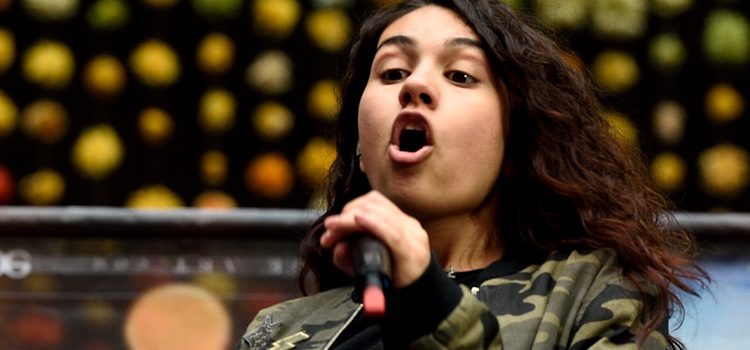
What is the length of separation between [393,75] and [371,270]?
0.67 meters

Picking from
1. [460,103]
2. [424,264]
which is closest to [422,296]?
[424,264]

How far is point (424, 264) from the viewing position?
215cm

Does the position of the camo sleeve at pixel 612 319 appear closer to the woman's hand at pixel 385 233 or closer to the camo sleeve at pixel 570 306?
the camo sleeve at pixel 570 306

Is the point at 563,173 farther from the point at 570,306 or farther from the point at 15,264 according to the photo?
the point at 15,264

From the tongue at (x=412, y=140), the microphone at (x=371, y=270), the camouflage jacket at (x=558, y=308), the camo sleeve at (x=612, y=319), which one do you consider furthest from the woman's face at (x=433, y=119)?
the microphone at (x=371, y=270)

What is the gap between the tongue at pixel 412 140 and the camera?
98.5 inches

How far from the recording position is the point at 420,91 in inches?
97.7

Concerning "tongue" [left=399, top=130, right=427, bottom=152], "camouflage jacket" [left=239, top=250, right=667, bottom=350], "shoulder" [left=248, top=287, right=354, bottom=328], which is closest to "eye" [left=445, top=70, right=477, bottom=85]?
"tongue" [left=399, top=130, right=427, bottom=152]

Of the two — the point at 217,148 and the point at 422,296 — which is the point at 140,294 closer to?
the point at 217,148

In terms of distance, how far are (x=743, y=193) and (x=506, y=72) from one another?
6.19 feet

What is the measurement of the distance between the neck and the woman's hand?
17.5 inches

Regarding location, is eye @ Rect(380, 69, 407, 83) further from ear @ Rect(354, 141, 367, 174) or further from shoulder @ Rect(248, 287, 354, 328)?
shoulder @ Rect(248, 287, 354, 328)

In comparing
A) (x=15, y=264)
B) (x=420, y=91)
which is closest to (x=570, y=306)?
(x=420, y=91)

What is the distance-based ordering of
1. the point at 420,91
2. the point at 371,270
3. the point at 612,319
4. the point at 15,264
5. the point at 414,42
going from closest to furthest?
1. the point at 371,270
2. the point at 612,319
3. the point at 420,91
4. the point at 414,42
5. the point at 15,264
